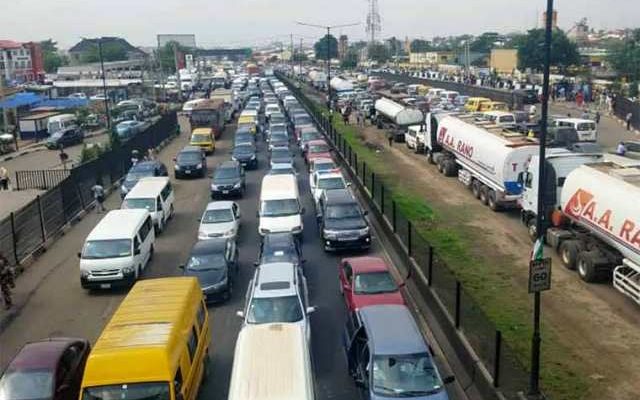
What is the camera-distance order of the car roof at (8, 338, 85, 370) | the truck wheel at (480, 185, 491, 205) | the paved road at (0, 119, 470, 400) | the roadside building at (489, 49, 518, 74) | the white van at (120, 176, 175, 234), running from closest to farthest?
1. the car roof at (8, 338, 85, 370)
2. the paved road at (0, 119, 470, 400)
3. the white van at (120, 176, 175, 234)
4. the truck wheel at (480, 185, 491, 205)
5. the roadside building at (489, 49, 518, 74)

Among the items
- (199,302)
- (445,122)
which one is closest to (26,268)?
(199,302)

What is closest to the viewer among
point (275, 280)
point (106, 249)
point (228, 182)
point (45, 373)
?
point (45, 373)

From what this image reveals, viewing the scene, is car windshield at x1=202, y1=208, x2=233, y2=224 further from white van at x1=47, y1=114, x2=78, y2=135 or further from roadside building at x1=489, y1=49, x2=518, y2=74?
roadside building at x1=489, y1=49, x2=518, y2=74

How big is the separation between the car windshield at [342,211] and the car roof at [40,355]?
11665mm

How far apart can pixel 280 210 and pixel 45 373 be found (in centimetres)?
1298

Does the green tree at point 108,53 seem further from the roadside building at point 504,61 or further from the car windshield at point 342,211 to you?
the car windshield at point 342,211

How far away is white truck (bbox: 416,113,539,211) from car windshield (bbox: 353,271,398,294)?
1061cm

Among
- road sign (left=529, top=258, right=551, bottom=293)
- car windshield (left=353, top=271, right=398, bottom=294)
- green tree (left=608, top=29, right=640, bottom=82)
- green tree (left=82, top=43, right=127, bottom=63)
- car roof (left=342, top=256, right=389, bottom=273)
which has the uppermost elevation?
green tree (left=82, top=43, right=127, bottom=63)

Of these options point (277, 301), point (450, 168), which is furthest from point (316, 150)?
point (277, 301)

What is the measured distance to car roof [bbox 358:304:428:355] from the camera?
12.3m

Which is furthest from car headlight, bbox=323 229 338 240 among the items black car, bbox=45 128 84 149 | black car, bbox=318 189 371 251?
black car, bbox=45 128 84 149

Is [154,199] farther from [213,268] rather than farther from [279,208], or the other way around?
[213,268]

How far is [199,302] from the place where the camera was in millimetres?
14195

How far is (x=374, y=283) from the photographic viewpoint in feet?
54.9
